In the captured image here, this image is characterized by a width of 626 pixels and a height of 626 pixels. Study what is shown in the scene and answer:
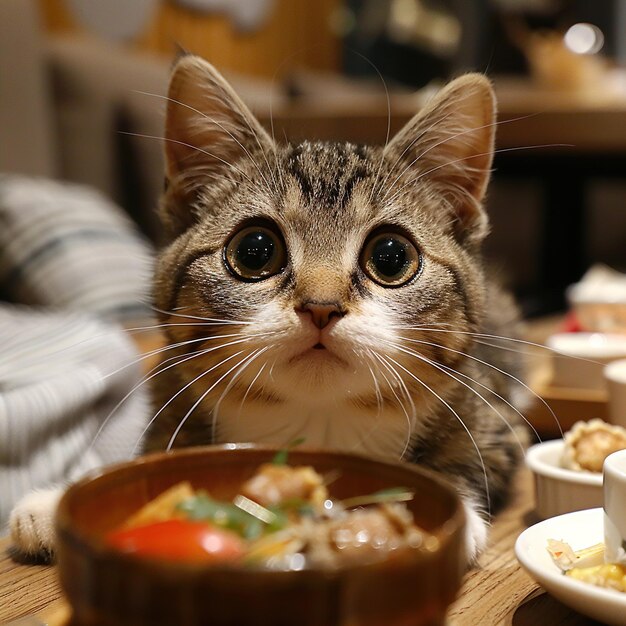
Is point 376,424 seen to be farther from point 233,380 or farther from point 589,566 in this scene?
point 589,566

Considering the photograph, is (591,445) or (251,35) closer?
(591,445)

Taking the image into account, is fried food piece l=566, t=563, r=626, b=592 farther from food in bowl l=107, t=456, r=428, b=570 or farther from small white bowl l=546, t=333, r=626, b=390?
small white bowl l=546, t=333, r=626, b=390

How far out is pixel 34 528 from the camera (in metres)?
0.94

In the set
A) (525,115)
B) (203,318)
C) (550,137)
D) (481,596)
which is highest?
(525,115)

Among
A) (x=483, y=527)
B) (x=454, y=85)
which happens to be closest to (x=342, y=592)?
(x=483, y=527)

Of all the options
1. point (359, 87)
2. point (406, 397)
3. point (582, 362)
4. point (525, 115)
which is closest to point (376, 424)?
point (406, 397)

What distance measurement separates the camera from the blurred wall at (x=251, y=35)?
193 inches

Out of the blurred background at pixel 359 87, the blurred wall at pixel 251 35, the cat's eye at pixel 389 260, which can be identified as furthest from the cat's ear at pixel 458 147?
the blurred wall at pixel 251 35

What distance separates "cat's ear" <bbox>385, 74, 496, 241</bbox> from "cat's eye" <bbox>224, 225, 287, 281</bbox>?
0.73 feet

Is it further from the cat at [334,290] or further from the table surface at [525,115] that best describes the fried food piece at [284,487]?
the table surface at [525,115]

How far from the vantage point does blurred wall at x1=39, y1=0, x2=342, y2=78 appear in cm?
489

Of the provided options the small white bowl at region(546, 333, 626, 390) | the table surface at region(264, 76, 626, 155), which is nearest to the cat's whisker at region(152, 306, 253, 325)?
the small white bowl at region(546, 333, 626, 390)

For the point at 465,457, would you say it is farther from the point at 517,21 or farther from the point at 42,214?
the point at 517,21

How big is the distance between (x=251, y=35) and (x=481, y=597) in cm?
543
